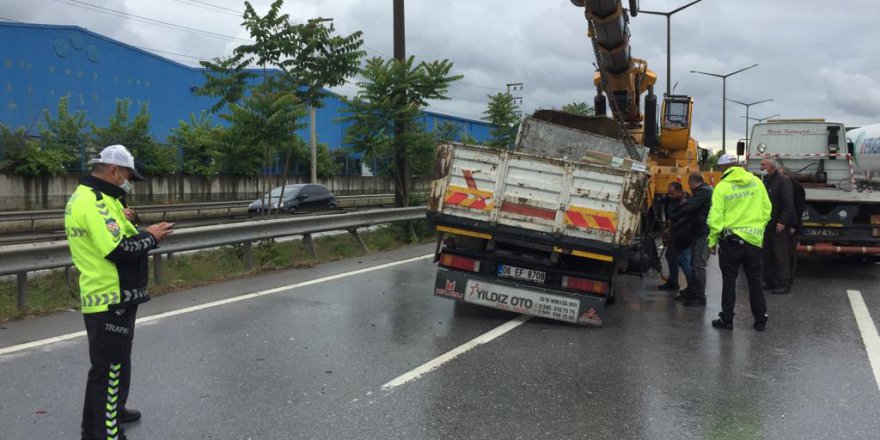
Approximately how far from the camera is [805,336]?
6.89 m

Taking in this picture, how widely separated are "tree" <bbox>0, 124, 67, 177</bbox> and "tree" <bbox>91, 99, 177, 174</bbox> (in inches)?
132

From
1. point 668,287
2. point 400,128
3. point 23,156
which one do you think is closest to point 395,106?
point 400,128

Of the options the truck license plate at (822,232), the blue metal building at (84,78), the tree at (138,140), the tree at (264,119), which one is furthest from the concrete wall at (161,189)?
the truck license plate at (822,232)

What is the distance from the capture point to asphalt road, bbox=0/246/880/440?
171 inches

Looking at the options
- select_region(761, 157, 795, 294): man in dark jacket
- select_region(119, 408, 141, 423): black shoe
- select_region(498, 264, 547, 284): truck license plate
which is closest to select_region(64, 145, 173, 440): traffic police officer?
select_region(119, 408, 141, 423): black shoe

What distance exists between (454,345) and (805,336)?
362 centimetres

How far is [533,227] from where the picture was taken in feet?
23.1

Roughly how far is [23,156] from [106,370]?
24706mm

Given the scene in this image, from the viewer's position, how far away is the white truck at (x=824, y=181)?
1051 centimetres

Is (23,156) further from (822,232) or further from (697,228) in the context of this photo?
(822,232)

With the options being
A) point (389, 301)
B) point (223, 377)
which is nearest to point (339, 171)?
point (389, 301)

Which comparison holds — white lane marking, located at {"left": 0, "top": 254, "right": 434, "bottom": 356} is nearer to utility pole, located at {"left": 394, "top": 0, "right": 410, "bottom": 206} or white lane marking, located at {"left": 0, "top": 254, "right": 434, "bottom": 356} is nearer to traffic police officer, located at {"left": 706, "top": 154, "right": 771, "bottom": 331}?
utility pole, located at {"left": 394, "top": 0, "right": 410, "bottom": 206}

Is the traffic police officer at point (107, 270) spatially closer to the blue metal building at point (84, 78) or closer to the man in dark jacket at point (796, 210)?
the man in dark jacket at point (796, 210)

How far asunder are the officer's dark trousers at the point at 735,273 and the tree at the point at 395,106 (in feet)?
29.9
